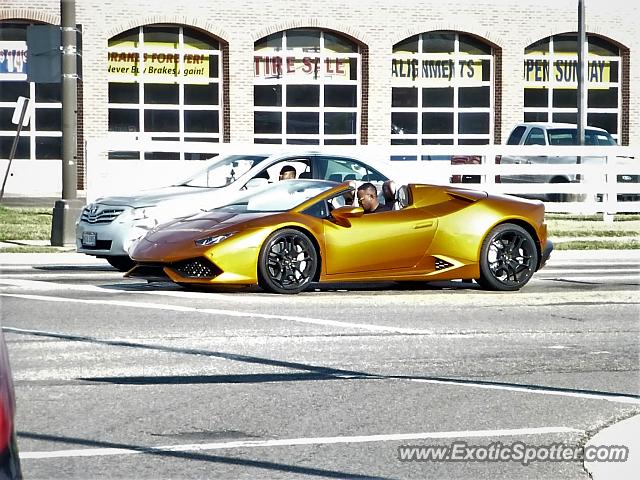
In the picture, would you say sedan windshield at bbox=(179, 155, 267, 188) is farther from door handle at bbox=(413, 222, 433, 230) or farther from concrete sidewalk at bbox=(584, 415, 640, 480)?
concrete sidewalk at bbox=(584, 415, 640, 480)

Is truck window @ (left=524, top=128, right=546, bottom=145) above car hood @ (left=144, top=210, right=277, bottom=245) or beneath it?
above

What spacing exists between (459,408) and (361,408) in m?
0.56

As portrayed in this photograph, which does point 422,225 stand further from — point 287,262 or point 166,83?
point 166,83

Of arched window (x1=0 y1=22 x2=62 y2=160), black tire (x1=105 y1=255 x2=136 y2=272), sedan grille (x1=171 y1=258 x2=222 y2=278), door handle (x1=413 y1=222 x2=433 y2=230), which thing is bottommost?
black tire (x1=105 y1=255 x2=136 y2=272)

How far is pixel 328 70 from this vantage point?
39.0 metres

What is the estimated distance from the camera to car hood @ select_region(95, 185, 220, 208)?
55.2 feet

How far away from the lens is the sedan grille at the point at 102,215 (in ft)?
55.0

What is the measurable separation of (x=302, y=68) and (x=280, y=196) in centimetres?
2462

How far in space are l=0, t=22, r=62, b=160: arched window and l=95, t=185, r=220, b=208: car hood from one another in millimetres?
20593

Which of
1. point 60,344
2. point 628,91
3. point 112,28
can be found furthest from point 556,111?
point 60,344

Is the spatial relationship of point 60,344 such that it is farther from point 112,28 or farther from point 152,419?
point 112,28

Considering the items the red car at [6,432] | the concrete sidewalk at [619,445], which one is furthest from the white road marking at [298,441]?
the red car at [6,432]

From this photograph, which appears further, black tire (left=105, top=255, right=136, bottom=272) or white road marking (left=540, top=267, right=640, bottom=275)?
white road marking (left=540, top=267, right=640, bottom=275)

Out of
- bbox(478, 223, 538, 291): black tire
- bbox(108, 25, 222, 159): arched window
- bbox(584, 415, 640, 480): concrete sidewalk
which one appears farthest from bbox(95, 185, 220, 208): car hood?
bbox(108, 25, 222, 159): arched window
